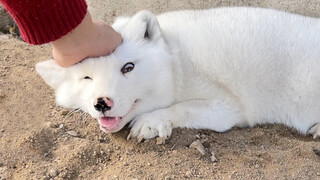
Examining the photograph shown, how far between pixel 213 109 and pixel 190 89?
0.23m

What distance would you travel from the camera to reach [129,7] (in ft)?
16.2

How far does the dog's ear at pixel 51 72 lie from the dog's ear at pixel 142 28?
530 mm

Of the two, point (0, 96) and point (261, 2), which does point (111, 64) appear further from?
point (261, 2)

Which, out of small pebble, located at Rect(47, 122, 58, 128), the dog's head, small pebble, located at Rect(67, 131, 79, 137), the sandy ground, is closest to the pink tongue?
the dog's head

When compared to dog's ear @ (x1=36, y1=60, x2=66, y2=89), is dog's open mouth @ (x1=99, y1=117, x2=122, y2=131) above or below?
below

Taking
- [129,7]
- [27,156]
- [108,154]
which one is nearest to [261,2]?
[129,7]

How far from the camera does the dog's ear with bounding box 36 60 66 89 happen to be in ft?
11.3

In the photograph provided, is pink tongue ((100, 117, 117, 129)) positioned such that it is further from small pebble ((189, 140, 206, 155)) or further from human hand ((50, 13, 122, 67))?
small pebble ((189, 140, 206, 155))

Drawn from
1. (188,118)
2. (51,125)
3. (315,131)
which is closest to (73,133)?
(51,125)

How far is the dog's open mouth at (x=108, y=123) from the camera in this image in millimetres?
3182

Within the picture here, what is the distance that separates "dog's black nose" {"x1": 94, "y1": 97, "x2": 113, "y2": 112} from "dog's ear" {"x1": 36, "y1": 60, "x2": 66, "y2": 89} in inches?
21.2

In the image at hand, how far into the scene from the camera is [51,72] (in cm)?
351

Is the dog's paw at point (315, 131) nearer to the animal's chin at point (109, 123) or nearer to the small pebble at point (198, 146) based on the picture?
the small pebble at point (198, 146)

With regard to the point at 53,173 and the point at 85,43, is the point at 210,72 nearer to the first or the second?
the point at 85,43
